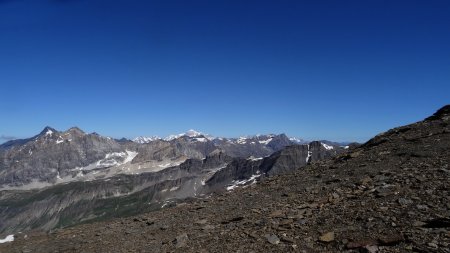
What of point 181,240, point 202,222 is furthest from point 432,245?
point 202,222

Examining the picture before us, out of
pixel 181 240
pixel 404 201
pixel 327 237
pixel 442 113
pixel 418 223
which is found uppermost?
pixel 442 113

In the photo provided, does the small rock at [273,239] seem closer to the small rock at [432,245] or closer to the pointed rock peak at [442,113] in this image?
the small rock at [432,245]

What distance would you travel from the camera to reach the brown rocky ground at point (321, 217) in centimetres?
1382

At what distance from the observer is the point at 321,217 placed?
1641 cm

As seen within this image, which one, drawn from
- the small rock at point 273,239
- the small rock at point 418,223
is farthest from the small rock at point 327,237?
the small rock at point 418,223

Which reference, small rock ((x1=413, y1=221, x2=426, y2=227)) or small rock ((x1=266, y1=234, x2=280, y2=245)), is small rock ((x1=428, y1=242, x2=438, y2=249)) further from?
small rock ((x1=266, y1=234, x2=280, y2=245))

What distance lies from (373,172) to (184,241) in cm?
1098

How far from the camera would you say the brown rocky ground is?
45.3ft

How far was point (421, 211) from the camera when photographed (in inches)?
584

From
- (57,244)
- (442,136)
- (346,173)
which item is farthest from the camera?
(442,136)

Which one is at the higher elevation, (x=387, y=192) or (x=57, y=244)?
(x=387, y=192)

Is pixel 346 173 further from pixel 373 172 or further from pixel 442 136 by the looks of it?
pixel 442 136

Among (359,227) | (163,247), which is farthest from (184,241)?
(359,227)

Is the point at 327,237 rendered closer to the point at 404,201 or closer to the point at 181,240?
the point at 404,201
